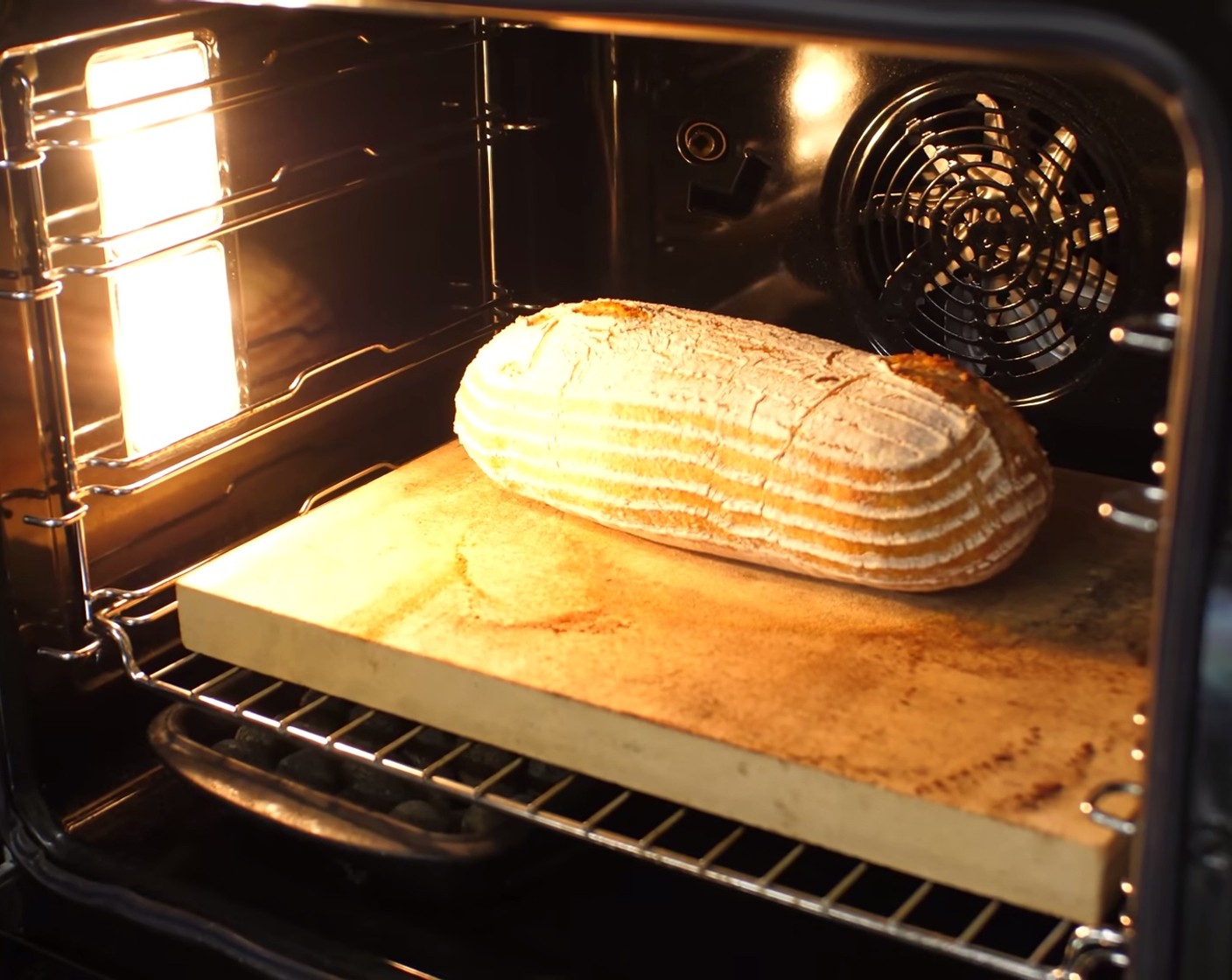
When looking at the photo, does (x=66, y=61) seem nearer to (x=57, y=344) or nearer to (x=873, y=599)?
(x=57, y=344)

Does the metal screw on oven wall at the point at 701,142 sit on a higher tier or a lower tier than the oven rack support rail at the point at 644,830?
higher

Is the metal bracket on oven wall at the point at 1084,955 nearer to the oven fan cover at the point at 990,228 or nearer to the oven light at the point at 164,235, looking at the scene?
the oven fan cover at the point at 990,228

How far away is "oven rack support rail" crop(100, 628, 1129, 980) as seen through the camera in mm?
874

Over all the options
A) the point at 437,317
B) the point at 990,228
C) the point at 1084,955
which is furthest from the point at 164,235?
the point at 1084,955

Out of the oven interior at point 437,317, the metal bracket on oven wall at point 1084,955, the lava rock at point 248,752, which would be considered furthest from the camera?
the lava rock at point 248,752

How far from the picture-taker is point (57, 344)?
1.06m

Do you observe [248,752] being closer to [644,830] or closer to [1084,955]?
[644,830]

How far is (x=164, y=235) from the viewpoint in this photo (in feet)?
3.78

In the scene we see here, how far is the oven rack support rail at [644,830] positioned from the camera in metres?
0.87

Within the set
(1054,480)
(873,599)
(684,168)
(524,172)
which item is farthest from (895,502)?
(524,172)

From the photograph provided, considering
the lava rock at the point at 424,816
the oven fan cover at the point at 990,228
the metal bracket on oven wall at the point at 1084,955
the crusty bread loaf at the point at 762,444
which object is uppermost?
the oven fan cover at the point at 990,228

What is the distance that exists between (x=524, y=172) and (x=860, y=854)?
0.75 meters

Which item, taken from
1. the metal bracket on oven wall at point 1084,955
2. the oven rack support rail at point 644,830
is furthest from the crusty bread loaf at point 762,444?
the metal bracket on oven wall at point 1084,955

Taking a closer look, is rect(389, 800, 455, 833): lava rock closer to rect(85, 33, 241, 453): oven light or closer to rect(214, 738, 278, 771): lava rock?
rect(214, 738, 278, 771): lava rock
